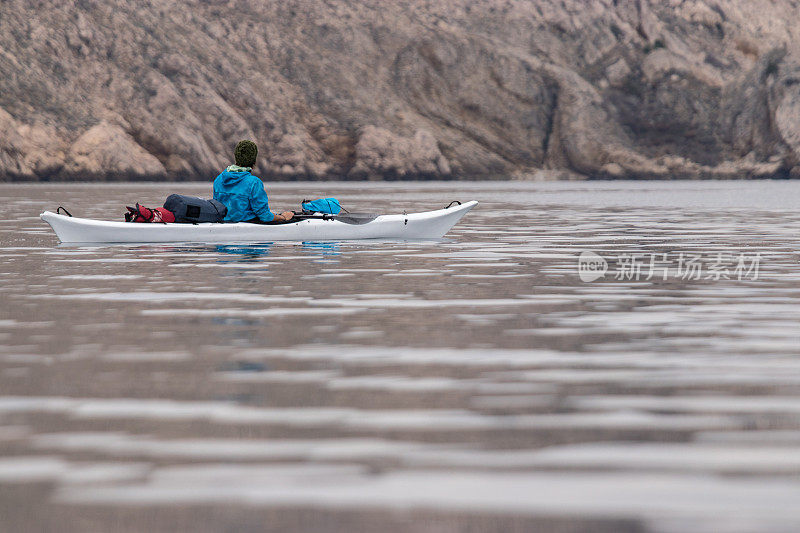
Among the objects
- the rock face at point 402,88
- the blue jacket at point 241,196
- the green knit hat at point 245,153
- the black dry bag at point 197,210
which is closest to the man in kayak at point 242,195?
the blue jacket at point 241,196

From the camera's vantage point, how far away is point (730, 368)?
336 inches

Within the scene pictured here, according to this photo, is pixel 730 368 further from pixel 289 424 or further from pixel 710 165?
pixel 710 165

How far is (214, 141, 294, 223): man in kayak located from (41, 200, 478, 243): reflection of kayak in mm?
202

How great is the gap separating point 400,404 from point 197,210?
15.7 meters

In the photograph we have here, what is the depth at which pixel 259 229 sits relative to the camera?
22.5 meters

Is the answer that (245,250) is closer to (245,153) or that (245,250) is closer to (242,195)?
(242,195)

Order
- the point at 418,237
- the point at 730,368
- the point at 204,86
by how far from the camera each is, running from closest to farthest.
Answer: the point at 730,368
the point at 418,237
the point at 204,86

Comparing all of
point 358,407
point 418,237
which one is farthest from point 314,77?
point 358,407

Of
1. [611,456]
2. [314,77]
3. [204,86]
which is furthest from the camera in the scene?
[314,77]

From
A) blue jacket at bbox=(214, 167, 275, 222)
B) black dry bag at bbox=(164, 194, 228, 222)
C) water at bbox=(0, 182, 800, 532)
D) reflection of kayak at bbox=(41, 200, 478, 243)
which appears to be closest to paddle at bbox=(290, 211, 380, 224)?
reflection of kayak at bbox=(41, 200, 478, 243)

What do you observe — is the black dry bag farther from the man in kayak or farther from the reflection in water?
the reflection in water

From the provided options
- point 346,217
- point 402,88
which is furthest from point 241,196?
point 402,88

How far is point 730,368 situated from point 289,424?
3.28m

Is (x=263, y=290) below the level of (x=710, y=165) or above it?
above
